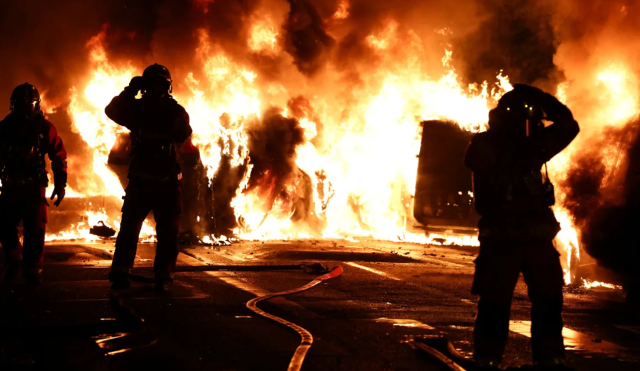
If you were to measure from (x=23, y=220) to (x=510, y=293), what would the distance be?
16.9ft

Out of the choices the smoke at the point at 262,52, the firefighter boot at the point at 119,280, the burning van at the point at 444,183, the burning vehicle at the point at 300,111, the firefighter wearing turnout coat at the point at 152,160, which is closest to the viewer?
the firefighter boot at the point at 119,280

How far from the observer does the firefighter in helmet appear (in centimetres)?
754

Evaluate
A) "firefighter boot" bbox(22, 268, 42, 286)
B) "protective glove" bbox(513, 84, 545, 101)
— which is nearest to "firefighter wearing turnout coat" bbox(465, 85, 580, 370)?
"protective glove" bbox(513, 84, 545, 101)

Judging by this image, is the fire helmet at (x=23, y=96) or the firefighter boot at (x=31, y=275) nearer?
the firefighter boot at (x=31, y=275)

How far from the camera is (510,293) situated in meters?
4.18

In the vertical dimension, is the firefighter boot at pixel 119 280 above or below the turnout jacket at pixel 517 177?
below

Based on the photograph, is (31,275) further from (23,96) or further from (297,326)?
(297,326)

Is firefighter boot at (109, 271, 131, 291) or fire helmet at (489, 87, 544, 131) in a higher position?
fire helmet at (489, 87, 544, 131)

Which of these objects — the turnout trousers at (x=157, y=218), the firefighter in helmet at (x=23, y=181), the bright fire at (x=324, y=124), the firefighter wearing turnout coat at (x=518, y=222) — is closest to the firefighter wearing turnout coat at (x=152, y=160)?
the turnout trousers at (x=157, y=218)

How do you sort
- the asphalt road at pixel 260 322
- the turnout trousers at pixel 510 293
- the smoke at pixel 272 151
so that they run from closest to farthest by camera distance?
the turnout trousers at pixel 510 293, the asphalt road at pixel 260 322, the smoke at pixel 272 151

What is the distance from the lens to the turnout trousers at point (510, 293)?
13.3 feet

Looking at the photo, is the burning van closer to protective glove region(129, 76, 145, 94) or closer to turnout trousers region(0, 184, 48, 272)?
protective glove region(129, 76, 145, 94)

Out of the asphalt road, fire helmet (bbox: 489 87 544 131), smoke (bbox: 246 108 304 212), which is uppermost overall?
smoke (bbox: 246 108 304 212)

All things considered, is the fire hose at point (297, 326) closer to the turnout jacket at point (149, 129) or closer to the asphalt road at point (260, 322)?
the asphalt road at point (260, 322)
